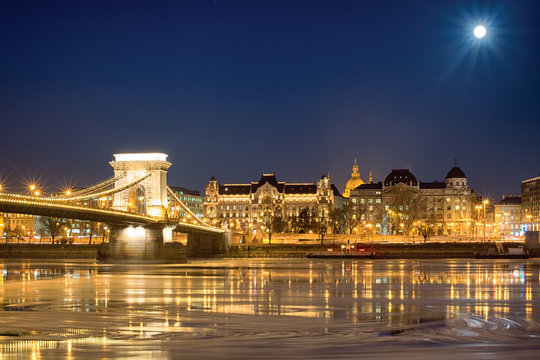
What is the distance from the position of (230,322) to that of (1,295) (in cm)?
1473

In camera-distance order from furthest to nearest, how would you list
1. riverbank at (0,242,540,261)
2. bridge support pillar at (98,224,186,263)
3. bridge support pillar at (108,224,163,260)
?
Answer: riverbank at (0,242,540,261) < bridge support pillar at (108,224,163,260) < bridge support pillar at (98,224,186,263)

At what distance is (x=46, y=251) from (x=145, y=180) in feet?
75.7

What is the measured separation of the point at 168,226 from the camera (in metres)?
90.1

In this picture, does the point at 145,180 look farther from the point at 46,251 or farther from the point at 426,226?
the point at 426,226

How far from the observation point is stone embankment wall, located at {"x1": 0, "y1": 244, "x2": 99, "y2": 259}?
4336 inches

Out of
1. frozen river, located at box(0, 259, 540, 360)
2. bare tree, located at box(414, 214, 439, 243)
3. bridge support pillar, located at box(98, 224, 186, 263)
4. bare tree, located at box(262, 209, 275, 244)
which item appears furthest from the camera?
bare tree, located at box(414, 214, 439, 243)

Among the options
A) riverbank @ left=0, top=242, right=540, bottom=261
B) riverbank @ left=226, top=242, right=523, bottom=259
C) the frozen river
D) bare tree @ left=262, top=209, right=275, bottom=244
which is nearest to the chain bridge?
riverbank @ left=226, top=242, right=523, bottom=259

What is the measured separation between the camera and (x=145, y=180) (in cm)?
9881

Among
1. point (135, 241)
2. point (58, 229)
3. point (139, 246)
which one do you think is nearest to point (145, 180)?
point (135, 241)

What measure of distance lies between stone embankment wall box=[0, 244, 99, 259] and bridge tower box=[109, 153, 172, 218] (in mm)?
13860

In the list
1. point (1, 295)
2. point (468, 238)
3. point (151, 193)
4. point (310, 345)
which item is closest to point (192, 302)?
point (1, 295)

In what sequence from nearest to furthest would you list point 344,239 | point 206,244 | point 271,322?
point 271,322 < point 206,244 < point 344,239

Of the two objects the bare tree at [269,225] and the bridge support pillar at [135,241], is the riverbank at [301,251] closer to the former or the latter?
the bare tree at [269,225]

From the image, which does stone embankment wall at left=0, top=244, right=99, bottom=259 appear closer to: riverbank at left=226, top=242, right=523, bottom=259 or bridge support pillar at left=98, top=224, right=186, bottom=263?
riverbank at left=226, top=242, right=523, bottom=259
